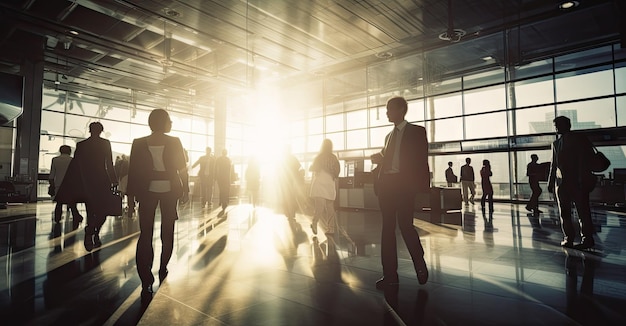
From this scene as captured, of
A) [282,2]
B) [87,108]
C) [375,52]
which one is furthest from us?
[87,108]

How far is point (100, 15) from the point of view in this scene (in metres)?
9.89

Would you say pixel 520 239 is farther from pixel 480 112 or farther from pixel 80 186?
pixel 480 112

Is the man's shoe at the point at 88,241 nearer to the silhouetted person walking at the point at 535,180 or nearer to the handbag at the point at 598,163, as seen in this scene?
the handbag at the point at 598,163

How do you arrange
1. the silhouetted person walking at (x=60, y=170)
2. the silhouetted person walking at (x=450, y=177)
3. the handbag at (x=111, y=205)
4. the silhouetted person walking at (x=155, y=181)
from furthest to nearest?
the silhouetted person walking at (x=450, y=177)
the silhouetted person walking at (x=60, y=170)
the handbag at (x=111, y=205)
the silhouetted person walking at (x=155, y=181)

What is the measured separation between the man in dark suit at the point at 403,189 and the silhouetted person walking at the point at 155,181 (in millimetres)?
1723

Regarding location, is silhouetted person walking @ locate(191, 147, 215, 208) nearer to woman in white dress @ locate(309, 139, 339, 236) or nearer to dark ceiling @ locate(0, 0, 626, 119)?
dark ceiling @ locate(0, 0, 626, 119)

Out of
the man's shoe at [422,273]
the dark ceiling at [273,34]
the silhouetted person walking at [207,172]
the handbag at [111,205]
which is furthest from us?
the silhouetted person walking at [207,172]

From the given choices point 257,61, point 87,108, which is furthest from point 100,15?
point 87,108

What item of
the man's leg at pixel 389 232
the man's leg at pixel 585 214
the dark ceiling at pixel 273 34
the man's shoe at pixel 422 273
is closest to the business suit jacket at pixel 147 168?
the man's leg at pixel 389 232

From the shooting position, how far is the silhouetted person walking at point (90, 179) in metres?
3.85

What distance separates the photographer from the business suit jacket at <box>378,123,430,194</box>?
8.32 ft

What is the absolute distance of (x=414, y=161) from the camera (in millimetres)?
2543

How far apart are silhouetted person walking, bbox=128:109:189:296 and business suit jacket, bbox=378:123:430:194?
1.85 meters

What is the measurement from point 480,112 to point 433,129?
2078mm
